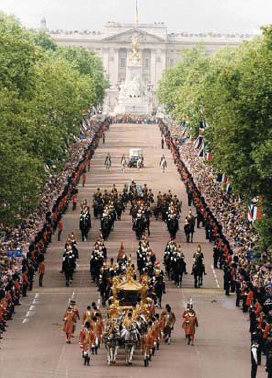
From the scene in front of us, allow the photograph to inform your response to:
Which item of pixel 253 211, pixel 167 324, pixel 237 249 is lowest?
pixel 237 249

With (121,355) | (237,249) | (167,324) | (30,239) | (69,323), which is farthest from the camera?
(30,239)

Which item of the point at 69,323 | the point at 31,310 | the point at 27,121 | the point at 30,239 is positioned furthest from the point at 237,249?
the point at 69,323

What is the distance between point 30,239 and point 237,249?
980 cm

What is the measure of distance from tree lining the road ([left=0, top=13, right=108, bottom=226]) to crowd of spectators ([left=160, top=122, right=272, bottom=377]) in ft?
29.0

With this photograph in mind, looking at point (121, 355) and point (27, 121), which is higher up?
point (27, 121)

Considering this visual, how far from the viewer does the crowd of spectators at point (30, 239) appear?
51.9 meters

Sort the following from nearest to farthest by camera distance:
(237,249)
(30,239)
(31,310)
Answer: (31,310), (237,249), (30,239)

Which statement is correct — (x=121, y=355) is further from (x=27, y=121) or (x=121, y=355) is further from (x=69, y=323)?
(x=27, y=121)

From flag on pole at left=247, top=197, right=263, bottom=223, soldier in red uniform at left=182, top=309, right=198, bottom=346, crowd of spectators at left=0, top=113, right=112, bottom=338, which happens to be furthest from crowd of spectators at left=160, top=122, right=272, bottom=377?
crowd of spectators at left=0, top=113, right=112, bottom=338

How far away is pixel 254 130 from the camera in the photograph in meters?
58.4

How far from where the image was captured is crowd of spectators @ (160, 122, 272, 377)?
46125 mm

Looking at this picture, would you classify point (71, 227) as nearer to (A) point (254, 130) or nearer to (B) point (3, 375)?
(A) point (254, 130)

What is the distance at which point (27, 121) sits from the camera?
6744 cm

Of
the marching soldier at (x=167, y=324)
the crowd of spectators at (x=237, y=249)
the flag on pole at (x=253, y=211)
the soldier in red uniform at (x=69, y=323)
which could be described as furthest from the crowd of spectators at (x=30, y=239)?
the flag on pole at (x=253, y=211)
